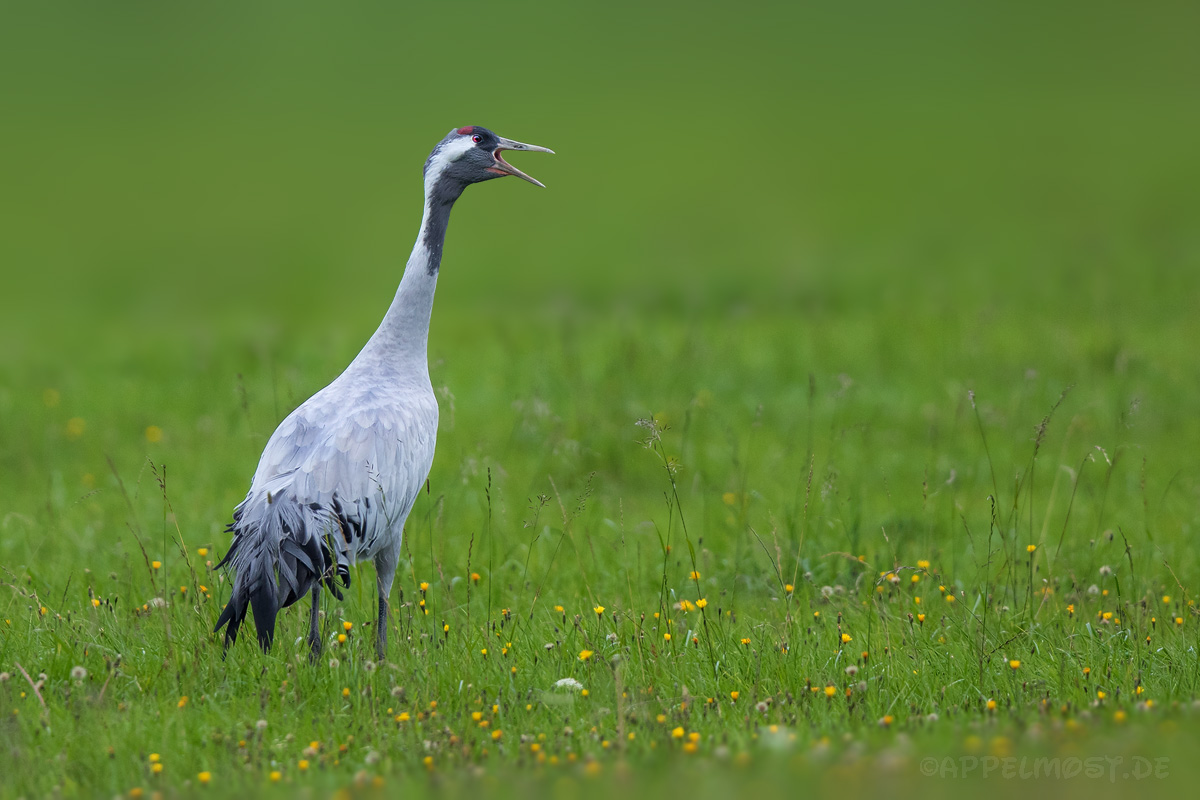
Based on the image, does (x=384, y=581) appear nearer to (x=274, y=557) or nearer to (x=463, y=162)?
(x=274, y=557)

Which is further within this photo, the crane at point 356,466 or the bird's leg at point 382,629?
the bird's leg at point 382,629

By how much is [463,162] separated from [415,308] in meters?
0.75

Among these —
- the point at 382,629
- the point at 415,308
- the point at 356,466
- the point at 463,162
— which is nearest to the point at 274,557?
the point at 356,466

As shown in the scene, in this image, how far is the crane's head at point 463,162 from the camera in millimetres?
5270

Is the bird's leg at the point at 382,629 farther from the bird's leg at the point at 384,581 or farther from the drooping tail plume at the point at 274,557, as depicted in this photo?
the drooping tail plume at the point at 274,557

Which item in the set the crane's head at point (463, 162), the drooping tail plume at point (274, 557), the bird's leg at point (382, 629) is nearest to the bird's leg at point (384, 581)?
the bird's leg at point (382, 629)

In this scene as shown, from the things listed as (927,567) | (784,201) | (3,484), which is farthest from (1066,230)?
(3,484)

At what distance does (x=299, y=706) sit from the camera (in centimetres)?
390

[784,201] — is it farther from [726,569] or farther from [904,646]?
[904,646]

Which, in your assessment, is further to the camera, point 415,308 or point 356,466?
point 415,308

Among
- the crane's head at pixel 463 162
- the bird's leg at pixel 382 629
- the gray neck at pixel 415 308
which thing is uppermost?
the crane's head at pixel 463 162

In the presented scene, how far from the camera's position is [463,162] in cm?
528

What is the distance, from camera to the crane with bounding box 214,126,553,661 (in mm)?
4234

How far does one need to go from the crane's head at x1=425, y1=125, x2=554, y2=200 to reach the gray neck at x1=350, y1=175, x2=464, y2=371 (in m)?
0.02
